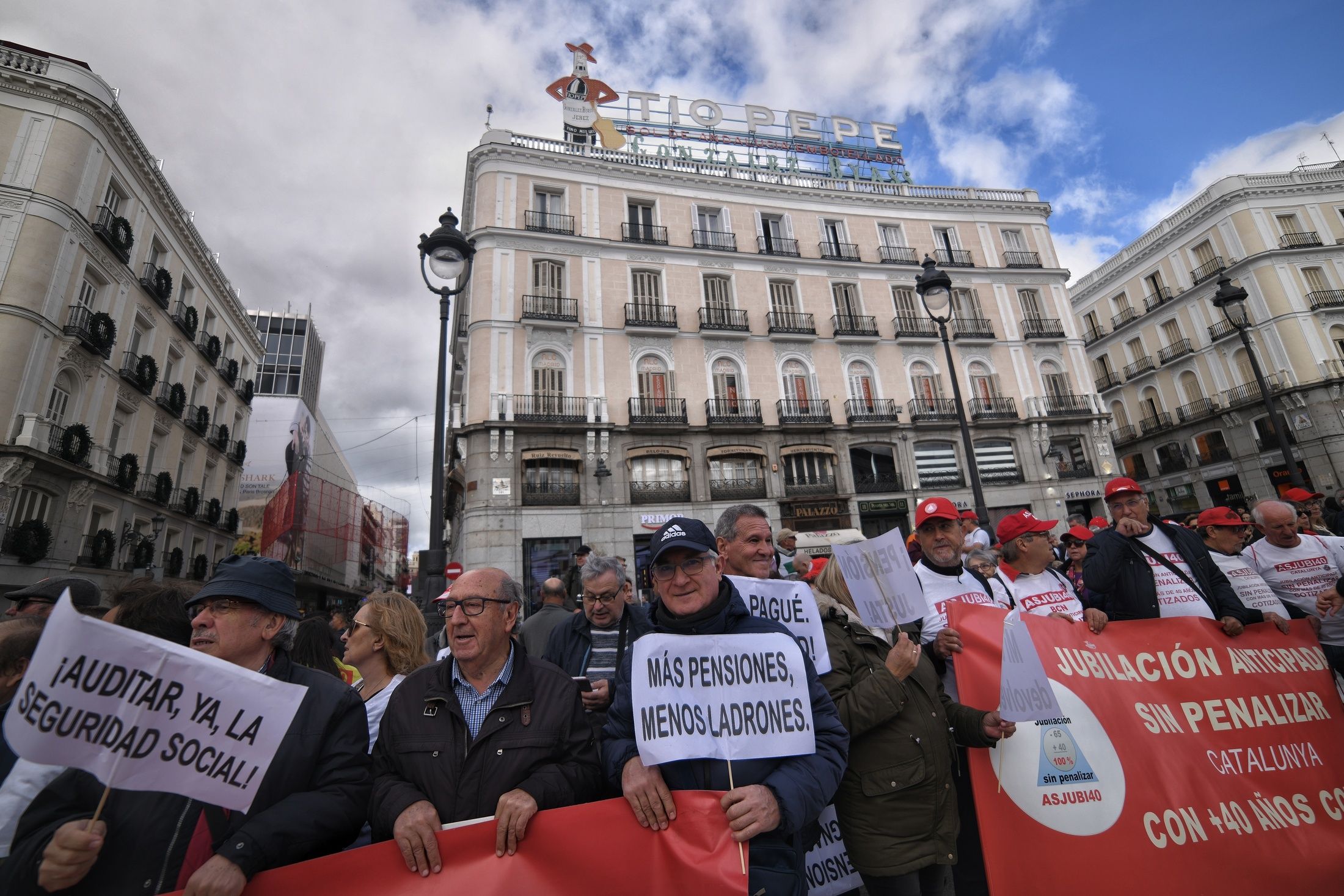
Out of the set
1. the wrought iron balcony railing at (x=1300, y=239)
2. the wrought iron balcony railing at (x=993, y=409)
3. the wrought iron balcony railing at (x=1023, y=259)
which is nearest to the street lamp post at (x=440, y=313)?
the wrought iron balcony railing at (x=993, y=409)

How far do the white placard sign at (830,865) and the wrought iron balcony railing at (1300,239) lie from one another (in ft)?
130

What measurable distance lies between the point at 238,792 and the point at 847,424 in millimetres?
22797

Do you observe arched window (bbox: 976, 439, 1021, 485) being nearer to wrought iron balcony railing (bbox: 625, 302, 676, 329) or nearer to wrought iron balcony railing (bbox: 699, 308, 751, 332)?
wrought iron balcony railing (bbox: 699, 308, 751, 332)

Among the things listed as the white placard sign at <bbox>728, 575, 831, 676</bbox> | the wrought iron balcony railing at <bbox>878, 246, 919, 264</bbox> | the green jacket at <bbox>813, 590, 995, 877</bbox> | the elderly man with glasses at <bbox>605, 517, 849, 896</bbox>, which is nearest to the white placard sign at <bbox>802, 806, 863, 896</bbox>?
the green jacket at <bbox>813, 590, 995, 877</bbox>

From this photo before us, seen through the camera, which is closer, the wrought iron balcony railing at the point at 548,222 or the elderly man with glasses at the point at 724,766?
the elderly man with glasses at the point at 724,766

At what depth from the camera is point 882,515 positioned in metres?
22.7

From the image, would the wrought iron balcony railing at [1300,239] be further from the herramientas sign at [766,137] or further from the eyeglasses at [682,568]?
the eyeglasses at [682,568]

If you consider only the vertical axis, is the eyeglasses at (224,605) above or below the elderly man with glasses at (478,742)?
above

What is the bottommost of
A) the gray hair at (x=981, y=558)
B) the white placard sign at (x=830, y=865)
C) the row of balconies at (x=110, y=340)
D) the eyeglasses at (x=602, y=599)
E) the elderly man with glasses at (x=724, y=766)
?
the white placard sign at (x=830, y=865)

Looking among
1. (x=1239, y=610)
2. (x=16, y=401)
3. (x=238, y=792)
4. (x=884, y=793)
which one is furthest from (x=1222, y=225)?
(x=16, y=401)

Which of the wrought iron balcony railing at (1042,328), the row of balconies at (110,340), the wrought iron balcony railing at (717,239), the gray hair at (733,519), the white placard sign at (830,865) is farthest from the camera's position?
the wrought iron balcony railing at (1042,328)

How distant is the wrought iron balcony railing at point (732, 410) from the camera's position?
21.9 metres

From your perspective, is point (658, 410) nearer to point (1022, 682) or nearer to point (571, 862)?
point (1022, 682)

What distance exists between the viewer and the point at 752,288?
24219 millimetres
